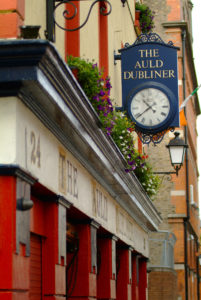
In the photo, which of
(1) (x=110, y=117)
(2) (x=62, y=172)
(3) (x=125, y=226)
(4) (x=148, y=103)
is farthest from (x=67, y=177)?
(3) (x=125, y=226)

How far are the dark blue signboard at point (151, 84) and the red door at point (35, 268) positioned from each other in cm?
624

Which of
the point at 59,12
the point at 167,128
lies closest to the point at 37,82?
the point at 59,12

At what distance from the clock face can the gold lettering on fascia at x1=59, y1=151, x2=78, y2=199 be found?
4.72 meters

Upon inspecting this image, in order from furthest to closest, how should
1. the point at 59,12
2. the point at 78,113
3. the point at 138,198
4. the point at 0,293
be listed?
1. the point at 138,198
2. the point at 59,12
3. the point at 78,113
4. the point at 0,293

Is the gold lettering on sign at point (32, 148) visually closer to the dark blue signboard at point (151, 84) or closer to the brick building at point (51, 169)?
the brick building at point (51, 169)

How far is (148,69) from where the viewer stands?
14.7 meters

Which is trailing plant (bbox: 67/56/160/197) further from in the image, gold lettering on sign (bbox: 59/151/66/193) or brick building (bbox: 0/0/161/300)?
gold lettering on sign (bbox: 59/151/66/193)

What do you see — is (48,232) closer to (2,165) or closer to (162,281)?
(2,165)

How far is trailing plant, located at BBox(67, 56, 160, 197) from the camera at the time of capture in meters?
10.6

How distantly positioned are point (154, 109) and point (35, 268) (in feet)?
21.2

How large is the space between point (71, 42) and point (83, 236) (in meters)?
2.71

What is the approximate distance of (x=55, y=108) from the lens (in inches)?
312

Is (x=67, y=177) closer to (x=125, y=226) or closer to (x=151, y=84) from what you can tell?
(x=151, y=84)

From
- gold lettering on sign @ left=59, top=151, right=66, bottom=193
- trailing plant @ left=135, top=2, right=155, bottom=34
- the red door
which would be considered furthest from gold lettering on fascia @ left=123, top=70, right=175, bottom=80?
trailing plant @ left=135, top=2, right=155, bottom=34
